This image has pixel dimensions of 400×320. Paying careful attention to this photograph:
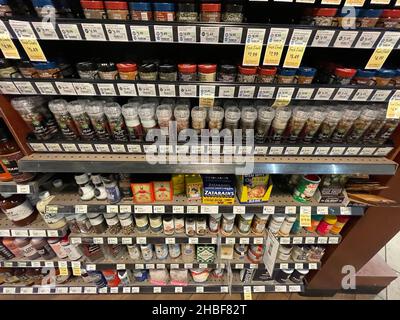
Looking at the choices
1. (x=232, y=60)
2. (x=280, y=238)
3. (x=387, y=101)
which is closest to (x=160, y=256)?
(x=280, y=238)

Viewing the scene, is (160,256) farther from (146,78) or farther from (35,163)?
(146,78)

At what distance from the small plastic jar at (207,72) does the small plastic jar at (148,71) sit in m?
0.18

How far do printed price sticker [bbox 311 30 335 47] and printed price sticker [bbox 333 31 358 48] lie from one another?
0.10ft

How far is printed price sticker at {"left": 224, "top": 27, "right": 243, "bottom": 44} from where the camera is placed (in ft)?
2.39

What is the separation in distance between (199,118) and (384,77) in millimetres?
790

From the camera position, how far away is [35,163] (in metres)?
0.98

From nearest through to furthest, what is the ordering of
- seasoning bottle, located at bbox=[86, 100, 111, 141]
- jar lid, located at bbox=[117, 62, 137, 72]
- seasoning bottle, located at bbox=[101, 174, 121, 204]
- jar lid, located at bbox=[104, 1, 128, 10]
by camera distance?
jar lid, located at bbox=[104, 1, 128, 10], jar lid, located at bbox=[117, 62, 137, 72], seasoning bottle, located at bbox=[86, 100, 111, 141], seasoning bottle, located at bbox=[101, 174, 121, 204]

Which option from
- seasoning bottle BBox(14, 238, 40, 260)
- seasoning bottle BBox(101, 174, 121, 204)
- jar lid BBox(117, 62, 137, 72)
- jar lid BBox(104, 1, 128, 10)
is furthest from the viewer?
seasoning bottle BBox(14, 238, 40, 260)

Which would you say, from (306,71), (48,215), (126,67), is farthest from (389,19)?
(48,215)

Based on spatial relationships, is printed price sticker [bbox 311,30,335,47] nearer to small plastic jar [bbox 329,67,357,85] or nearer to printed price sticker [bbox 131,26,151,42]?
small plastic jar [bbox 329,67,357,85]

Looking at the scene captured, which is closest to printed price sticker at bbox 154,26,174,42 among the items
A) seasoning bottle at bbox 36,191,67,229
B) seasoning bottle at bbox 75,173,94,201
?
seasoning bottle at bbox 75,173,94,201

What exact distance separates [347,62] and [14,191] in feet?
5.79
